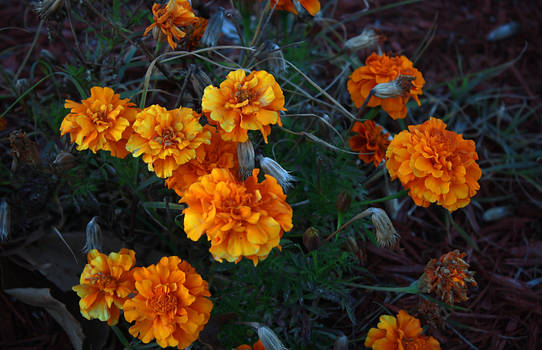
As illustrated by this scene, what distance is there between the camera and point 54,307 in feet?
5.05

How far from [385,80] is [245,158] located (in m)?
0.61

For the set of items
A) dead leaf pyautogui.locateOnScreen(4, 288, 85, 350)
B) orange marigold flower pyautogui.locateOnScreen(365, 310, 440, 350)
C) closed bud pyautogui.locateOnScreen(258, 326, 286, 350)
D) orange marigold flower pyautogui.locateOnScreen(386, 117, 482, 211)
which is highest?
orange marigold flower pyautogui.locateOnScreen(386, 117, 482, 211)

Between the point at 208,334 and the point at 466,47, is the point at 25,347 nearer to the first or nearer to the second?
the point at 208,334

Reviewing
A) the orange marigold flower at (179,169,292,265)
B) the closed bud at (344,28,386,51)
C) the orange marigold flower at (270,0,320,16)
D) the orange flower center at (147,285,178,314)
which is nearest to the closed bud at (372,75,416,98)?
the orange marigold flower at (270,0,320,16)

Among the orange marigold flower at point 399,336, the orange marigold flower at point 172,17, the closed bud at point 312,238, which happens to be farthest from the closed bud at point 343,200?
the orange marigold flower at point 172,17

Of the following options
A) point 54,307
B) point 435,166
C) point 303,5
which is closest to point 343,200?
point 435,166

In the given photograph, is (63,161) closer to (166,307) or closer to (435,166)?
(166,307)

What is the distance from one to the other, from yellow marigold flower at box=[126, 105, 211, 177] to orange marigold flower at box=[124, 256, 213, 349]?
0.86 ft

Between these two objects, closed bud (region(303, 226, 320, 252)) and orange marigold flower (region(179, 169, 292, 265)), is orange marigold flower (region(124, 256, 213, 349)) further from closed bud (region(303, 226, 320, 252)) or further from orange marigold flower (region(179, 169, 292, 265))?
closed bud (region(303, 226, 320, 252))

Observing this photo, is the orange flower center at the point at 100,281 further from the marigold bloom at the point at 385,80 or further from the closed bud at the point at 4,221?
the marigold bloom at the point at 385,80

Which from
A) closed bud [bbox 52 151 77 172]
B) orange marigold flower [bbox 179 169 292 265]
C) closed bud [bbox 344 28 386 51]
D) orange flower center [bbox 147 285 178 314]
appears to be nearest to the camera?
orange marigold flower [bbox 179 169 292 265]

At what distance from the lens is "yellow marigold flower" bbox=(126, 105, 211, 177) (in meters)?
1.16

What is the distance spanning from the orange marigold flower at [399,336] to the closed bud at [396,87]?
2.28 feet

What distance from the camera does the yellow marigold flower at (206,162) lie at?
4.04ft
